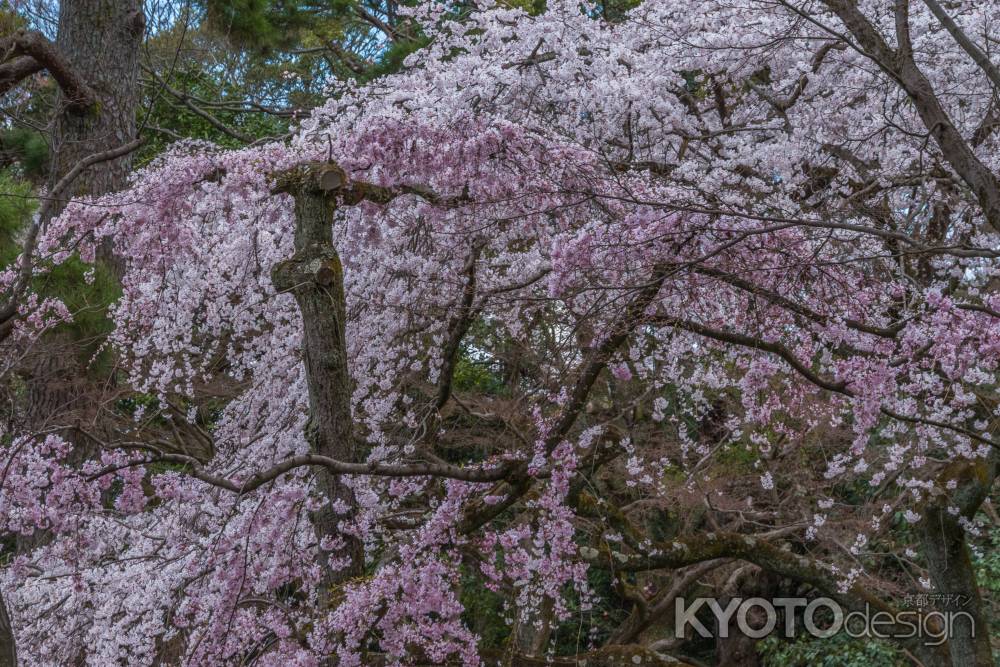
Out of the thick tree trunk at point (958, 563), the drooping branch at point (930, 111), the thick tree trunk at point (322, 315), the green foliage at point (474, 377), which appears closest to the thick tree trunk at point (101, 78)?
the thick tree trunk at point (322, 315)

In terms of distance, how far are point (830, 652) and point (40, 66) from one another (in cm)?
755

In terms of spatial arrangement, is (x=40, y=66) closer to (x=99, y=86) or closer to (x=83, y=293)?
(x=99, y=86)

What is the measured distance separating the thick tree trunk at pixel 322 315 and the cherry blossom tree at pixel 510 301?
1 cm

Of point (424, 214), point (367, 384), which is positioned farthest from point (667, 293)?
point (367, 384)

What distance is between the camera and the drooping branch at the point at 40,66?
503cm

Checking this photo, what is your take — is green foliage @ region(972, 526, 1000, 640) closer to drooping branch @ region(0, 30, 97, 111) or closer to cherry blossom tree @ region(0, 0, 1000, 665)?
cherry blossom tree @ region(0, 0, 1000, 665)

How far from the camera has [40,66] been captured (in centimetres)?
546

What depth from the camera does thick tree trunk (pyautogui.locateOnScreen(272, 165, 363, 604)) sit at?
4.09 metres

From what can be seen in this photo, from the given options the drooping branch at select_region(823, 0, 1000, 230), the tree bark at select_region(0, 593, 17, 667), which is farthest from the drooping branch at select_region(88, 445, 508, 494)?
the drooping branch at select_region(823, 0, 1000, 230)

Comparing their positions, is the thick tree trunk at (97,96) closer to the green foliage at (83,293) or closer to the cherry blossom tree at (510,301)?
the green foliage at (83,293)

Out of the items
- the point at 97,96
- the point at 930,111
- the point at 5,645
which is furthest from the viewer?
the point at 97,96

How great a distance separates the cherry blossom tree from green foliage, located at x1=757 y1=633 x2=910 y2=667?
60.3 inches

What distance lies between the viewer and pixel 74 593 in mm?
4898

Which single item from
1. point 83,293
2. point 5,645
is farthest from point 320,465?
point 83,293
